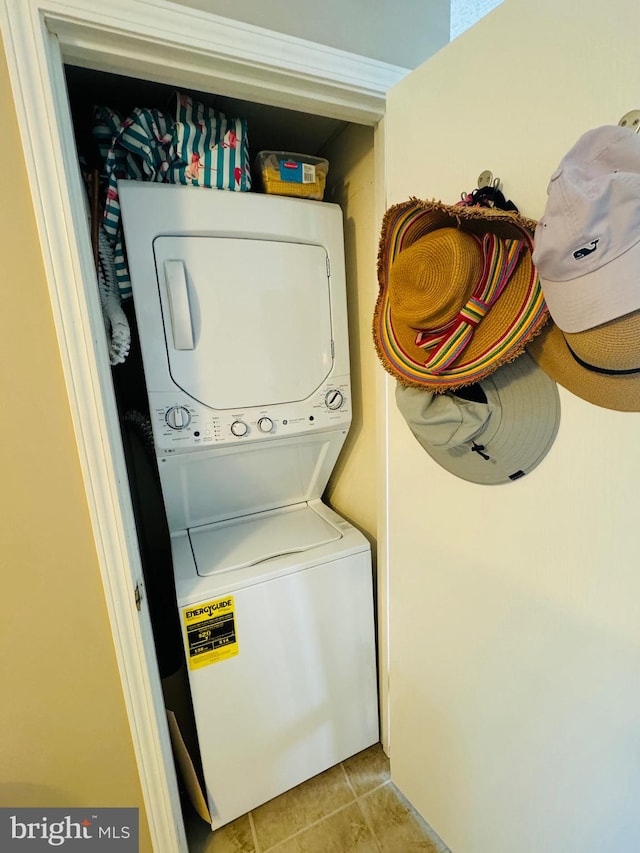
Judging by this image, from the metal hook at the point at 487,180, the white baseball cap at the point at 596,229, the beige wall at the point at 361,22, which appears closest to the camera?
the white baseball cap at the point at 596,229

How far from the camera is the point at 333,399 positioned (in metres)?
1.33

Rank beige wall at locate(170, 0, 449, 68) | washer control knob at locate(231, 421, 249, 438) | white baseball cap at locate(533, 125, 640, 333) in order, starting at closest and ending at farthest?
white baseball cap at locate(533, 125, 640, 333), beige wall at locate(170, 0, 449, 68), washer control knob at locate(231, 421, 249, 438)

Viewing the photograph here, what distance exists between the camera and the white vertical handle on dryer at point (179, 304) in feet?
3.48

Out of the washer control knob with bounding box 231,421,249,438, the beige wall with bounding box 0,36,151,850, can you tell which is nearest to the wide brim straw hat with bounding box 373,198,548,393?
the washer control knob with bounding box 231,421,249,438

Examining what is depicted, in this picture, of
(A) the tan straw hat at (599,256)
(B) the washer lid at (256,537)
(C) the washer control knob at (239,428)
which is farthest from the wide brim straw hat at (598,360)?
(B) the washer lid at (256,537)

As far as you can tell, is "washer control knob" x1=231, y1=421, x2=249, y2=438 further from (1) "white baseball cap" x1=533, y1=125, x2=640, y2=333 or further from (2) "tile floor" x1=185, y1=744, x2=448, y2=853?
(2) "tile floor" x1=185, y1=744, x2=448, y2=853

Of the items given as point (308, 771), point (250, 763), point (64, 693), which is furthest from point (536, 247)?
point (308, 771)

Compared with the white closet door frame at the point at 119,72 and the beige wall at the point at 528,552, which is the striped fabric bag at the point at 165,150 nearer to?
the white closet door frame at the point at 119,72

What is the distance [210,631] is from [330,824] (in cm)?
80

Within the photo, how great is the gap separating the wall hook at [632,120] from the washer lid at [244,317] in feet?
2.63

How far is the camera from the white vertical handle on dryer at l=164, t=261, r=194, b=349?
106cm

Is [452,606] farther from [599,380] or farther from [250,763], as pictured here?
[250,763]

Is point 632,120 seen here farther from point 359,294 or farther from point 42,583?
point 42,583

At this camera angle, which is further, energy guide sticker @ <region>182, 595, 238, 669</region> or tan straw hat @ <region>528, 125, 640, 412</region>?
energy guide sticker @ <region>182, 595, 238, 669</region>
